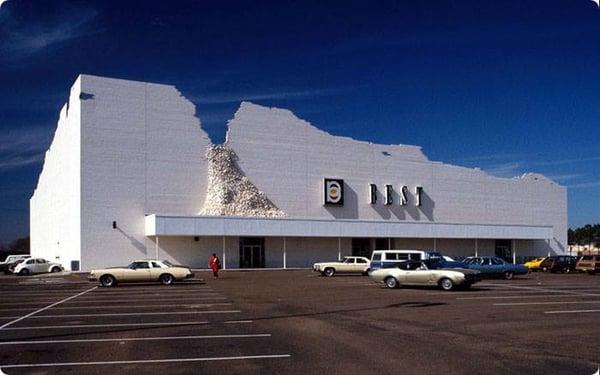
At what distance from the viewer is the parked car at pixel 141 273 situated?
30172mm

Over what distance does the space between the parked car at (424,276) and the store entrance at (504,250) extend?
47.8 m

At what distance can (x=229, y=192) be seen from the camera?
184ft

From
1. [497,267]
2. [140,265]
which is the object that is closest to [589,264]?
[497,267]

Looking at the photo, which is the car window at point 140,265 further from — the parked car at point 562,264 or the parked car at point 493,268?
the parked car at point 562,264

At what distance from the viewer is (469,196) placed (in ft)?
235

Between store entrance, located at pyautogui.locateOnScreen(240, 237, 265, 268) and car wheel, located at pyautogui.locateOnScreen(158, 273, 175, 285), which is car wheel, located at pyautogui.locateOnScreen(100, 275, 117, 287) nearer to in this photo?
car wheel, located at pyautogui.locateOnScreen(158, 273, 175, 285)

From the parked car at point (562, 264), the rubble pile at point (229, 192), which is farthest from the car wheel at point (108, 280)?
the parked car at point (562, 264)

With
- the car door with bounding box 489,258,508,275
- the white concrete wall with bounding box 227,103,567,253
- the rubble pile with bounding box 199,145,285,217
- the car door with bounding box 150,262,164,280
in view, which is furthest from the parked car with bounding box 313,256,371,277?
the white concrete wall with bounding box 227,103,567,253

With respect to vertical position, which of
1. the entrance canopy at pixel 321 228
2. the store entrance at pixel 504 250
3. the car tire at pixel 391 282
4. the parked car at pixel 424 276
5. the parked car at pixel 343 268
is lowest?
the store entrance at pixel 504 250

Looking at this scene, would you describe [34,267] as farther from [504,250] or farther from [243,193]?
[504,250]

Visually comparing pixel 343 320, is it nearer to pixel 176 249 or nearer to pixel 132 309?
pixel 132 309

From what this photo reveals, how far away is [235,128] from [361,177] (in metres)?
14.2

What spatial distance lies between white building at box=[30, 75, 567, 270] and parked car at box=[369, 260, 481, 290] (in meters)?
27.3

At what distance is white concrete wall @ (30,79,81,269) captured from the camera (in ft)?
169
